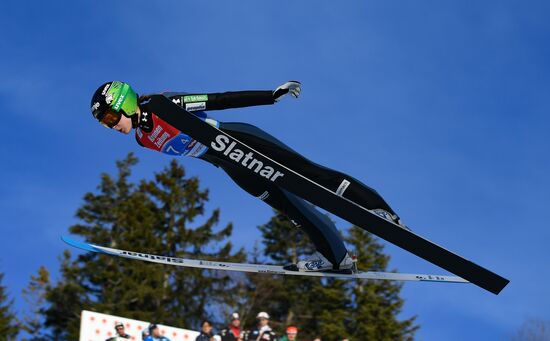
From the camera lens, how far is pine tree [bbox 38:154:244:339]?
111 ft

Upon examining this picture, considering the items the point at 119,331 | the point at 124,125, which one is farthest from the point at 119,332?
the point at 124,125

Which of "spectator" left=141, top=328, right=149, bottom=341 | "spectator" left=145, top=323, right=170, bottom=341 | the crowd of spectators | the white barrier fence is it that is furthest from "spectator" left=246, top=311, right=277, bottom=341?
the white barrier fence

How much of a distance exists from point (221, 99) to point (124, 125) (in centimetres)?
94

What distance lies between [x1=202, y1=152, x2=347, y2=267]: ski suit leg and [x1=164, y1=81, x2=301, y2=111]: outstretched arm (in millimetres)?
562

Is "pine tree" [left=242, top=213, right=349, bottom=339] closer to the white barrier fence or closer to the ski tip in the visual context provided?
the white barrier fence

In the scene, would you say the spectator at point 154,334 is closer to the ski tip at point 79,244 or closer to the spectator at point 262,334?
Result: the spectator at point 262,334

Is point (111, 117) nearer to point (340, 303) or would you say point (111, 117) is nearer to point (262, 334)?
point (262, 334)

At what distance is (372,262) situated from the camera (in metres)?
36.3

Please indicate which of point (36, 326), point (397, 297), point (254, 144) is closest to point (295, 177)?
point (254, 144)

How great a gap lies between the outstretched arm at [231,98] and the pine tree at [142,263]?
26.2 m

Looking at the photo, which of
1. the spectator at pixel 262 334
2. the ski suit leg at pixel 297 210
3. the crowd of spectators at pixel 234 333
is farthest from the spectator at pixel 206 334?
the ski suit leg at pixel 297 210

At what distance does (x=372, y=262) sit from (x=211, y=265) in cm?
2802

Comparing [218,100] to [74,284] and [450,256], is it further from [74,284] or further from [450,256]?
[74,284]

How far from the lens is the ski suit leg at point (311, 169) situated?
7422 mm
